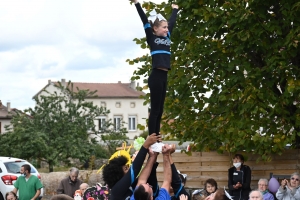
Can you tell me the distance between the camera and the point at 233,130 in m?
13.2

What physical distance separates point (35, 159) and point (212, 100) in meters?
22.6

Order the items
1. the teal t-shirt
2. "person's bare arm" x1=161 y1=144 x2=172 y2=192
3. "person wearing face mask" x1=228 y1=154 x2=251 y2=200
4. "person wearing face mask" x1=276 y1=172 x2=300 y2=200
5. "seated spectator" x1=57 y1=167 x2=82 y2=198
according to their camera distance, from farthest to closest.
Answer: the teal t-shirt → "seated spectator" x1=57 y1=167 x2=82 y2=198 → "person wearing face mask" x1=228 y1=154 x2=251 y2=200 → "person wearing face mask" x1=276 y1=172 x2=300 y2=200 → "person's bare arm" x1=161 y1=144 x2=172 y2=192

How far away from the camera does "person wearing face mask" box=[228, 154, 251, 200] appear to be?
41.0 ft

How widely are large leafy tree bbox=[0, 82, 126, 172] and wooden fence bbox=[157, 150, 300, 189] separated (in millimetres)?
20168

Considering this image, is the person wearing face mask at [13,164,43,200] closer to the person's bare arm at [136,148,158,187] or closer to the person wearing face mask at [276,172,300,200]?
the person wearing face mask at [276,172,300,200]

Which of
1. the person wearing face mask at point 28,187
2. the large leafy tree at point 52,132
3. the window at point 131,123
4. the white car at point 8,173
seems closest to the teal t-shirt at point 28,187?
the person wearing face mask at point 28,187


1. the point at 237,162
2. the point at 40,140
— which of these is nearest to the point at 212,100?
the point at 237,162

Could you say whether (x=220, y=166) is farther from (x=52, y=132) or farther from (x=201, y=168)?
(x=52, y=132)

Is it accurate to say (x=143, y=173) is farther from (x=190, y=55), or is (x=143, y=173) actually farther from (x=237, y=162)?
(x=190, y=55)

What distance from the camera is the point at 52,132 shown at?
37812mm

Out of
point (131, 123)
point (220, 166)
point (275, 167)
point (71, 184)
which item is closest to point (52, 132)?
point (220, 166)

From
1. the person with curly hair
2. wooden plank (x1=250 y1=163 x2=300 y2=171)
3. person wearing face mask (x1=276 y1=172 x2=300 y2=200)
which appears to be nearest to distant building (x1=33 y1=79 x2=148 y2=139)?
wooden plank (x1=250 y1=163 x2=300 y2=171)

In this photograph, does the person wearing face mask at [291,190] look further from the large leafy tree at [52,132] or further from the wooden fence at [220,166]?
the large leafy tree at [52,132]

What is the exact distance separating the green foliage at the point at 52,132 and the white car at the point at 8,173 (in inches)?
582
